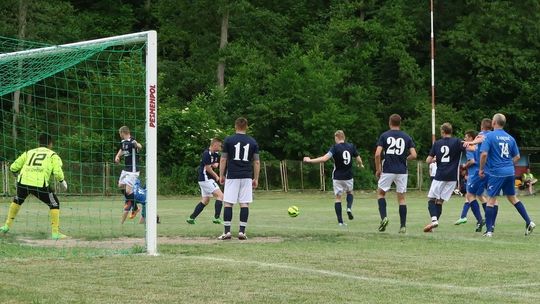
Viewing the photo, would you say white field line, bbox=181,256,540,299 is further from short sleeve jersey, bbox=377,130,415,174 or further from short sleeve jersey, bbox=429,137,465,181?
short sleeve jersey, bbox=429,137,465,181

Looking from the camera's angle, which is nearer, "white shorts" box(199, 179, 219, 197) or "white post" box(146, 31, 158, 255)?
"white post" box(146, 31, 158, 255)

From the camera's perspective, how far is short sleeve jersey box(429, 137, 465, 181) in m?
18.9

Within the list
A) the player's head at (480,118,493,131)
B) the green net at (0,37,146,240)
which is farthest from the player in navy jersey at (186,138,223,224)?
the player's head at (480,118,493,131)

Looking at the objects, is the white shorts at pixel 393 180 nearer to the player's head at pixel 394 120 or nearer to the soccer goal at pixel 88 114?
the player's head at pixel 394 120

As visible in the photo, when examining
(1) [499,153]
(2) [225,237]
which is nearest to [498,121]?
(1) [499,153]

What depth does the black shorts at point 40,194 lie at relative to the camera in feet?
55.2

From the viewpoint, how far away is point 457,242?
15789 mm

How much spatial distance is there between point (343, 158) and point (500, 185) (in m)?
4.37

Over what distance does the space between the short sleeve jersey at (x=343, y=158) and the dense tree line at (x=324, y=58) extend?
31427 mm

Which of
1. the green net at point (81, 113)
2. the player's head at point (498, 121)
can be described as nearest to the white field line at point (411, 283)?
the green net at point (81, 113)

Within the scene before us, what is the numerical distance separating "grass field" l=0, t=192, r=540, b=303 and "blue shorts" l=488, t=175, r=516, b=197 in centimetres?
79

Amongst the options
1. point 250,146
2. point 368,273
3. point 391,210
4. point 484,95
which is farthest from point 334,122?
point 368,273

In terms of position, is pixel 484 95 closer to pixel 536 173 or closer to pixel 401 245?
pixel 536 173

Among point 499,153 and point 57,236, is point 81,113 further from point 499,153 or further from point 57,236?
point 499,153
